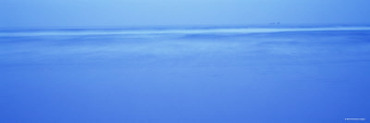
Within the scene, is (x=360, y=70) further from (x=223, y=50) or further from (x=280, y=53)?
(x=223, y=50)

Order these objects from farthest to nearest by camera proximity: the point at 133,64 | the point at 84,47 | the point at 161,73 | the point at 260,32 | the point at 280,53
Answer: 1. the point at 260,32
2. the point at 84,47
3. the point at 280,53
4. the point at 133,64
5. the point at 161,73

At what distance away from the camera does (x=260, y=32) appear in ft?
12.4

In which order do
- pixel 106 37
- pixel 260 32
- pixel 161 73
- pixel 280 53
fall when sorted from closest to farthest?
pixel 161 73, pixel 280 53, pixel 106 37, pixel 260 32

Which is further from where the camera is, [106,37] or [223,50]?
[106,37]

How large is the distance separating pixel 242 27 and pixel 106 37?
1.75m

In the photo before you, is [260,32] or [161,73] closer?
[161,73]

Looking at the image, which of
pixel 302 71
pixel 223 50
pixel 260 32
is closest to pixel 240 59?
pixel 223 50

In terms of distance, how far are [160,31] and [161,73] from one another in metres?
1.63

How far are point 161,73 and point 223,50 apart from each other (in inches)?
33.6

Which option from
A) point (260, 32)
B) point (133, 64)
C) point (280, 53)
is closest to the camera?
point (133, 64)

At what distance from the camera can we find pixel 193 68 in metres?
2.43

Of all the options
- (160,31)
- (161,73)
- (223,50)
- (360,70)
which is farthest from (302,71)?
(160,31)

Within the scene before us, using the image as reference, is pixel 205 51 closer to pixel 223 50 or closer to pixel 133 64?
pixel 223 50

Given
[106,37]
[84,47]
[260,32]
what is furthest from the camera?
[260,32]
